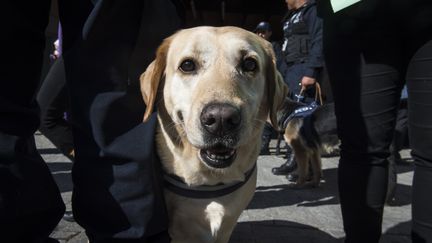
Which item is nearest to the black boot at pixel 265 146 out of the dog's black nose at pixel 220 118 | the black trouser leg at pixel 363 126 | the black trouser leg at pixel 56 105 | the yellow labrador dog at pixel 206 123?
the black trouser leg at pixel 56 105

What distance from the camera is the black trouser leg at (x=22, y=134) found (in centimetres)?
137

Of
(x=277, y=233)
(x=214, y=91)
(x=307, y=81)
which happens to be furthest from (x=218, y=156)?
(x=307, y=81)

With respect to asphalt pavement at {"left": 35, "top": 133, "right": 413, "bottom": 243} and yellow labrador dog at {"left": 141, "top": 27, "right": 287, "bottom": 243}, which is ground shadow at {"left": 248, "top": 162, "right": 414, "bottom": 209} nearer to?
asphalt pavement at {"left": 35, "top": 133, "right": 413, "bottom": 243}

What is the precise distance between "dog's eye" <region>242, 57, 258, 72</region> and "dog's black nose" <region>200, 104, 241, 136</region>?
51cm

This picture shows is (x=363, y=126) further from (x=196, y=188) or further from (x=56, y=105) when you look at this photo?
(x=56, y=105)

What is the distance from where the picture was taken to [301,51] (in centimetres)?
526

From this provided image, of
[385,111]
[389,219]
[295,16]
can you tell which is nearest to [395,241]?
[389,219]

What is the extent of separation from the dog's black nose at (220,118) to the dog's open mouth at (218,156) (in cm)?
11

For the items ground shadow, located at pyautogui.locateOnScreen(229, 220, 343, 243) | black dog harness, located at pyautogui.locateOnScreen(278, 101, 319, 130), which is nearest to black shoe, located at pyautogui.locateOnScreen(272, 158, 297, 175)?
black dog harness, located at pyautogui.locateOnScreen(278, 101, 319, 130)

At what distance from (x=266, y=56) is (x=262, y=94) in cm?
24

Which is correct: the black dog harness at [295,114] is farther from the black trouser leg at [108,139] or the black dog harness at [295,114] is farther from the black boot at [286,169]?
the black trouser leg at [108,139]

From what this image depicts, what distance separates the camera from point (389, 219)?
125 inches

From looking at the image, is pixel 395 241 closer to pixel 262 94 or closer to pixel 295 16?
pixel 262 94

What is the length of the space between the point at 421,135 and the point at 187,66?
1.16m
